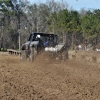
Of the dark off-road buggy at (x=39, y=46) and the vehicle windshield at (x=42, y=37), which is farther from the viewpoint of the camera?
the vehicle windshield at (x=42, y=37)

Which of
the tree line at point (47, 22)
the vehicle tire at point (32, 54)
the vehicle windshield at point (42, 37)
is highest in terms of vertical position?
the tree line at point (47, 22)

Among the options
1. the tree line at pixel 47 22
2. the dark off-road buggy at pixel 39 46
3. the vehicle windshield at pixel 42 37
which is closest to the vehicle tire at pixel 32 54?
the dark off-road buggy at pixel 39 46

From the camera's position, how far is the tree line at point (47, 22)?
4388 centimetres

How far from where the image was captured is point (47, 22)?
5119cm

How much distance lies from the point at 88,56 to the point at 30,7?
161ft

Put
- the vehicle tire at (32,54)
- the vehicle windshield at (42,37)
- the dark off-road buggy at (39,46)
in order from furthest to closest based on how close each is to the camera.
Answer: the vehicle windshield at (42,37) → the dark off-road buggy at (39,46) → the vehicle tire at (32,54)

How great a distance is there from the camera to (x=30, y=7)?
63.8m

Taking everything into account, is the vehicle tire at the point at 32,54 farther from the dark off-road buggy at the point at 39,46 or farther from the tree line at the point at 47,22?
the tree line at the point at 47,22

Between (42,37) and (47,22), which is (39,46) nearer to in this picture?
(42,37)

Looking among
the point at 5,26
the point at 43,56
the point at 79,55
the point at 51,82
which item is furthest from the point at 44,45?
the point at 5,26

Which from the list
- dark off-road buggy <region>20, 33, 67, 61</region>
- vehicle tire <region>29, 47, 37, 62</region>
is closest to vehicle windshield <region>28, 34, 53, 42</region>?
dark off-road buggy <region>20, 33, 67, 61</region>

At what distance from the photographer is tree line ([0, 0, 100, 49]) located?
43.9 m

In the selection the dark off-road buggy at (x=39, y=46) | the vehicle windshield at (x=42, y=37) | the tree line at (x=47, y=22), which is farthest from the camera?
the tree line at (x=47, y=22)

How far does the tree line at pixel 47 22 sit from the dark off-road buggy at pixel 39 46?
27219 mm
